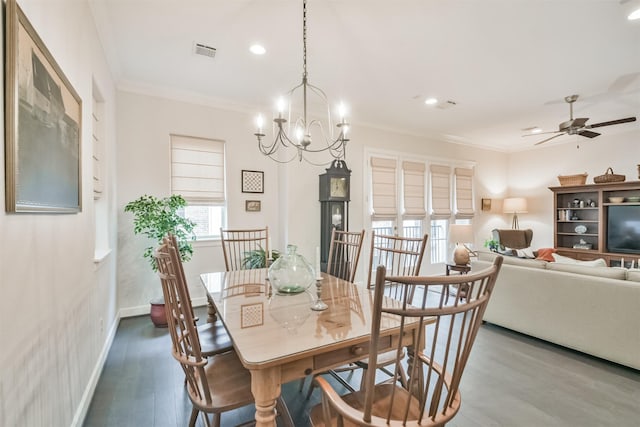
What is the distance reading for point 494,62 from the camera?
122 inches

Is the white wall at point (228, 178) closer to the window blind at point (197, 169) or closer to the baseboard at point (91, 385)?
the window blind at point (197, 169)

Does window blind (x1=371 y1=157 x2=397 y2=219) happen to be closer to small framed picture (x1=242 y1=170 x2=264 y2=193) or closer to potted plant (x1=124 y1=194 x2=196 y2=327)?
small framed picture (x1=242 y1=170 x2=264 y2=193)

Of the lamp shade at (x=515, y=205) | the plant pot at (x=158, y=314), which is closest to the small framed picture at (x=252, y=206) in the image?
the plant pot at (x=158, y=314)

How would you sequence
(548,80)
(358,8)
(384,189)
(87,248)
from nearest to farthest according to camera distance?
(87,248) → (358,8) → (548,80) → (384,189)

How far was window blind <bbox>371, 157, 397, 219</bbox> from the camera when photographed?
17.3 ft

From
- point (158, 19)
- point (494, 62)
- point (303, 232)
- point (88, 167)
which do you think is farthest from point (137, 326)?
point (494, 62)

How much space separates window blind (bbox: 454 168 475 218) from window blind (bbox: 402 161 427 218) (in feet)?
3.16

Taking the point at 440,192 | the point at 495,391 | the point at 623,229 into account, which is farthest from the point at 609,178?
the point at 495,391

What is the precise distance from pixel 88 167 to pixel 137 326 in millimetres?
1945

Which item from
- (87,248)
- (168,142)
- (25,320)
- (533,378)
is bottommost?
(533,378)

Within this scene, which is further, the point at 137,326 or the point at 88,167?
the point at 137,326

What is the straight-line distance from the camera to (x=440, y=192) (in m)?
6.08

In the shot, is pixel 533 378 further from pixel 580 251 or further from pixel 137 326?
pixel 580 251

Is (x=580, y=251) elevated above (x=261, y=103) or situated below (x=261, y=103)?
below
